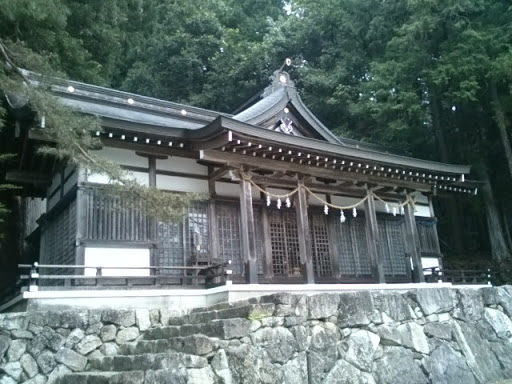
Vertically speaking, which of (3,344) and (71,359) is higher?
(3,344)

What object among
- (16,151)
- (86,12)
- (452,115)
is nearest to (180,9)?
(86,12)

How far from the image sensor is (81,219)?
8844mm

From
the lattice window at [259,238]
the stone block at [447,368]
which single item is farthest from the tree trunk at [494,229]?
the lattice window at [259,238]

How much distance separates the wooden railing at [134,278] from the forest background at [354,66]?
8.95 ft

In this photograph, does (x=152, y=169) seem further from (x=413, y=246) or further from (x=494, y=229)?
(x=494, y=229)

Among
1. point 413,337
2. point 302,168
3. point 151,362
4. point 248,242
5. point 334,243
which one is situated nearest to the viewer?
point 151,362

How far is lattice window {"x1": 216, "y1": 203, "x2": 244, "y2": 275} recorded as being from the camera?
34.9 feet

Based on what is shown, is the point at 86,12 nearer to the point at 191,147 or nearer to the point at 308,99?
the point at 191,147

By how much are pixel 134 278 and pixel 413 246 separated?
772cm

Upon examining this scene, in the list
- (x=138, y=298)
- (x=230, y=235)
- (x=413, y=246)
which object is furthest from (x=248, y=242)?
(x=413, y=246)

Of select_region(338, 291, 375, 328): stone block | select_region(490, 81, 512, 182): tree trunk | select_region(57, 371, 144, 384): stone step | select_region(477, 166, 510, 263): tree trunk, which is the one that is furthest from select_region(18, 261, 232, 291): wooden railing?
select_region(477, 166, 510, 263): tree trunk

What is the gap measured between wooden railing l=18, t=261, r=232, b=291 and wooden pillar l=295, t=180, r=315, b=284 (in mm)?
1954

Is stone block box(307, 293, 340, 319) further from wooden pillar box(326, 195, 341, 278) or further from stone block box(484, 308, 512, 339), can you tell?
wooden pillar box(326, 195, 341, 278)

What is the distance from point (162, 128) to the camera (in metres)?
9.39
